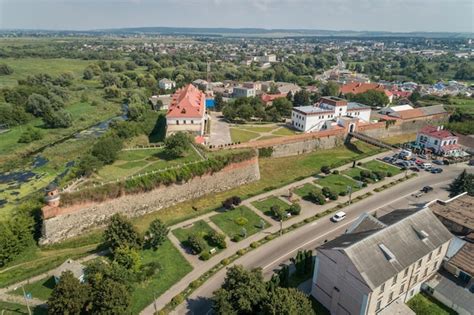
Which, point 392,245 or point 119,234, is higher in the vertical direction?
point 392,245

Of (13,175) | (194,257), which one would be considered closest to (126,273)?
(194,257)

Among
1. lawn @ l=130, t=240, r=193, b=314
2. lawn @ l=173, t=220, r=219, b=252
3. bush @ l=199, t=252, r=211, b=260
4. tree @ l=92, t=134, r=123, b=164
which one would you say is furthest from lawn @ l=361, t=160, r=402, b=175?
tree @ l=92, t=134, r=123, b=164

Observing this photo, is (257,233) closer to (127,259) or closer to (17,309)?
(127,259)

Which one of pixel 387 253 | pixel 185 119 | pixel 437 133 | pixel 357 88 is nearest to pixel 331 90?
pixel 357 88

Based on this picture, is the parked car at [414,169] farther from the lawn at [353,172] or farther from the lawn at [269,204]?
the lawn at [269,204]

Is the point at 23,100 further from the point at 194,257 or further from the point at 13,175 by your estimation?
the point at 194,257
